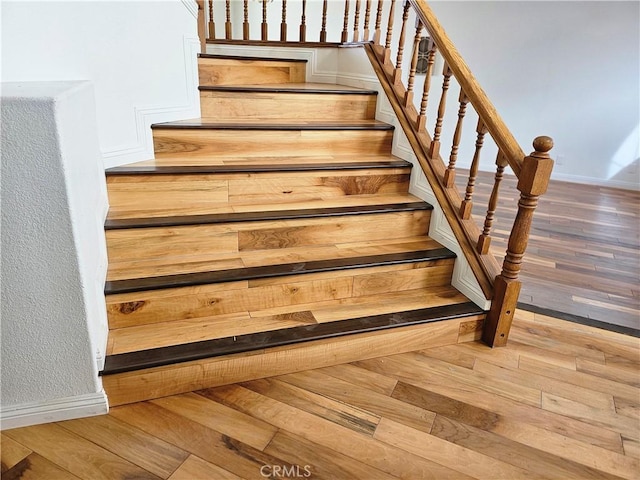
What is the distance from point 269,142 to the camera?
2.51 metres

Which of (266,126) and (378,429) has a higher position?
(266,126)

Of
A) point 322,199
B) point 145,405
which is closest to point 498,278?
point 322,199

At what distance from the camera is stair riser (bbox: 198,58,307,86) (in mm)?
2795

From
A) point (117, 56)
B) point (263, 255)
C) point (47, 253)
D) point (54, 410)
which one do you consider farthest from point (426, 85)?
point (54, 410)

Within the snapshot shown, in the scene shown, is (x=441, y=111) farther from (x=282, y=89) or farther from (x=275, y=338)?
(x=275, y=338)

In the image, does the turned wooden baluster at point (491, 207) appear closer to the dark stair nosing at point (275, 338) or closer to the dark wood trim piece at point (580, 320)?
the dark stair nosing at point (275, 338)

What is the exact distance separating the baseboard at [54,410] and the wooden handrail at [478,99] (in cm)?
173

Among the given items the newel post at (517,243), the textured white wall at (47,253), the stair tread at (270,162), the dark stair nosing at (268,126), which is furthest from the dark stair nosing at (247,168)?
the newel post at (517,243)

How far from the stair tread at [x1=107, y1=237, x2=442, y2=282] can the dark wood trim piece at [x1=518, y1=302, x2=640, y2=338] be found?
1.95ft

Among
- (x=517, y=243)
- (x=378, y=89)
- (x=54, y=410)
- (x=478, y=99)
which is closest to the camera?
(x=54, y=410)

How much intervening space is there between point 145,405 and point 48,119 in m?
0.98

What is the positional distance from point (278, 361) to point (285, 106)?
1642 mm

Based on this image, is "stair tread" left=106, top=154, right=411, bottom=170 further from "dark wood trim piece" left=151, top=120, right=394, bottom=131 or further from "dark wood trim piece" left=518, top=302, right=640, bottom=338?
"dark wood trim piece" left=518, top=302, right=640, bottom=338

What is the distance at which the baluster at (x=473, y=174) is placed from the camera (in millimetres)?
1946
